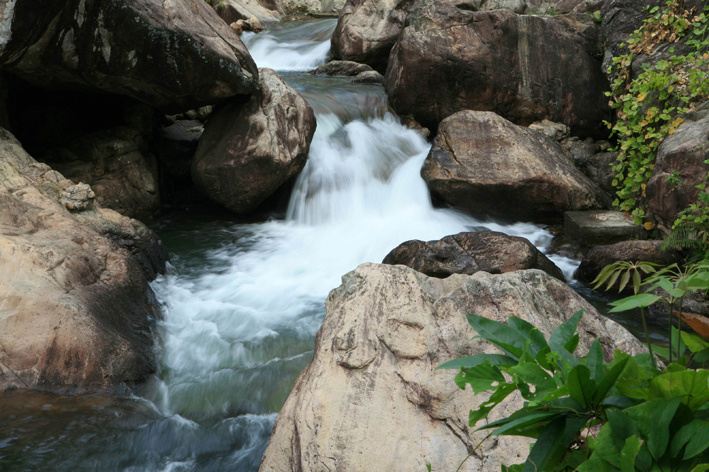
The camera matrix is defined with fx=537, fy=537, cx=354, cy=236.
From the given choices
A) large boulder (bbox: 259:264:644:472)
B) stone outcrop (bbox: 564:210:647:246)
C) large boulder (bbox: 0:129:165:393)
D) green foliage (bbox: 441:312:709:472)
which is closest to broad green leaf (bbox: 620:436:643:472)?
green foliage (bbox: 441:312:709:472)

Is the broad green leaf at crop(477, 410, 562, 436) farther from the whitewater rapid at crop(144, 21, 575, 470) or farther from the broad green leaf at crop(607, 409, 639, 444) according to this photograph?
the whitewater rapid at crop(144, 21, 575, 470)

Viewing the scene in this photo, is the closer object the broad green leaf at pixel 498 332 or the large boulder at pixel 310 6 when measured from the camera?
the broad green leaf at pixel 498 332

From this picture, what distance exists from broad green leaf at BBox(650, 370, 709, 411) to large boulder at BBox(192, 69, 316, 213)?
6.25 meters

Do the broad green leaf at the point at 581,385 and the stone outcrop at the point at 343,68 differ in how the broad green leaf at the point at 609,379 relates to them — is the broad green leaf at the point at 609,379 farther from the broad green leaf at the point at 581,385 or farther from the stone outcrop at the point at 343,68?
the stone outcrop at the point at 343,68

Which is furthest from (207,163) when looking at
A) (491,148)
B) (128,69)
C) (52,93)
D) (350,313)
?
(350,313)

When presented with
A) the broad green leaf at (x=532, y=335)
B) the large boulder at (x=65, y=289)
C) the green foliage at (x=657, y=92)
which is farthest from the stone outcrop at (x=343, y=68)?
the broad green leaf at (x=532, y=335)

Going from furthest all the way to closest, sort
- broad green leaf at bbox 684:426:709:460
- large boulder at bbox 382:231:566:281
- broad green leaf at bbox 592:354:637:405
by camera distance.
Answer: large boulder at bbox 382:231:566:281, broad green leaf at bbox 592:354:637:405, broad green leaf at bbox 684:426:709:460

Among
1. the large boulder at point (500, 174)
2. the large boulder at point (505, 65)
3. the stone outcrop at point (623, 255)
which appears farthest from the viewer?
the large boulder at point (505, 65)

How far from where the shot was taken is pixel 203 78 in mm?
6285

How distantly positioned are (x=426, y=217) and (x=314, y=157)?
1.90 metres

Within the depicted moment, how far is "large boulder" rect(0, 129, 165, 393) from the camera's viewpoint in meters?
3.50

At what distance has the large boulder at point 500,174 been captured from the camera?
7.11 m

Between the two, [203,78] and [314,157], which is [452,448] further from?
[314,157]

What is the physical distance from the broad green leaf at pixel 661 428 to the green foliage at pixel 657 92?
631 centimetres
